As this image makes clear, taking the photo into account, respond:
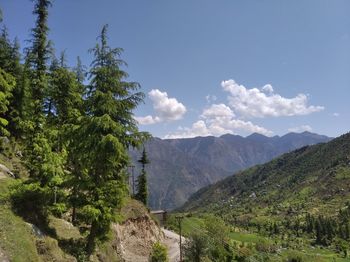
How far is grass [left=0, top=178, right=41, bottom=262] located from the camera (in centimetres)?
2048

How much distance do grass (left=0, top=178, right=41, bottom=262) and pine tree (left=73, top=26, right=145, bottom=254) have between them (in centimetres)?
390

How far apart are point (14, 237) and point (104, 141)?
8.00 meters

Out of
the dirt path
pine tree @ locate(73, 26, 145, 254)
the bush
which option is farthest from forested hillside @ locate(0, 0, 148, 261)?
the dirt path

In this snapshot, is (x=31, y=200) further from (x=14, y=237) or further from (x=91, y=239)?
(x=91, y=239)

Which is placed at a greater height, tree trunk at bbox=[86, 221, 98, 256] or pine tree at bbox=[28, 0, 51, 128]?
pine tree at bbox=[28, 0, 51, 128]

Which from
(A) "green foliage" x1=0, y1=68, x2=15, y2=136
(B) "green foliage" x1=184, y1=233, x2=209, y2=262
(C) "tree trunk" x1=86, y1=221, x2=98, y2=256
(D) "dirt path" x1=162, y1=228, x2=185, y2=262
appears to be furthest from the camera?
(D) "dirt path" x1=162, y1=228, x2=185, y2=262

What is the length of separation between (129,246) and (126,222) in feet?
9.92

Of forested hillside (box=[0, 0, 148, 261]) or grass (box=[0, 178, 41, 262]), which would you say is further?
forested hillside (box=[0, 0, 148, 261])

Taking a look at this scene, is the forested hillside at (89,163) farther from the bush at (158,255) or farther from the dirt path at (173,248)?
the dirt path at (173,248)

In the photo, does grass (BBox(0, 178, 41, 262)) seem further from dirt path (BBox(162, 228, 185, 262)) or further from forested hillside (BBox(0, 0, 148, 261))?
dirt path (BBox(162, 228, 185, 262))

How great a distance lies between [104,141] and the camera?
25.5 meters

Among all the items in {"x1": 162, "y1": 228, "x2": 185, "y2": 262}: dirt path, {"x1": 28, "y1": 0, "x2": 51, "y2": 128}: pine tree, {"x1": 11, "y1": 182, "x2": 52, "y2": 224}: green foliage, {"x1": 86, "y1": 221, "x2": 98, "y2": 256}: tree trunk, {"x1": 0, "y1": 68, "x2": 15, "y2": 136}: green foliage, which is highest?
{"x1": 28, "y1": 0, "x2": 51, "y2": 128}: pine tree

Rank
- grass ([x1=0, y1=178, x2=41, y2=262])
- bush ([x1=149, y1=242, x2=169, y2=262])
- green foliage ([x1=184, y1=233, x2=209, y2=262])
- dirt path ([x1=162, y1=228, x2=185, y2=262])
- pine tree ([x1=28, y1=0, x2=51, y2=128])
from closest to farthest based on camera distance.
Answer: grass ([x1=0, y1=178, x2=41, y2=262]), pine tree ([x1=28, y1=0, x2=51, y2=128]), bush ([x1=149, y1=242, x2=169, y2=262]), green foliage ([x1=184, y1=233, x2=209, y2=262]), dirt path ([x1=162, y1=228, x2=185, y2=262])

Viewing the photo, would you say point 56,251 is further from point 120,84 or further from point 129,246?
point 129,246
